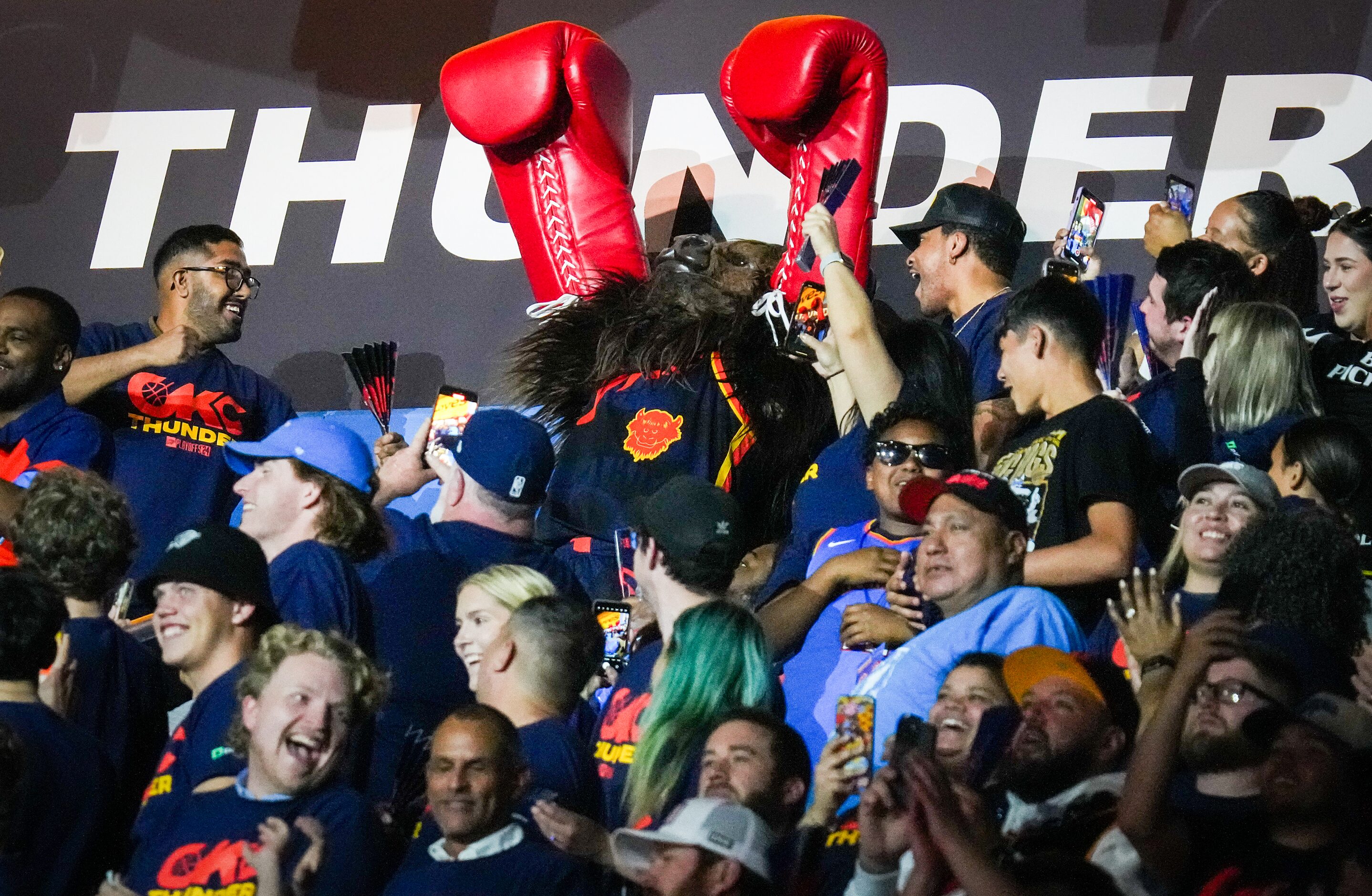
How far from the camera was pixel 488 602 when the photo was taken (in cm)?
389

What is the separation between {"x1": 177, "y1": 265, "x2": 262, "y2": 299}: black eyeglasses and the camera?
5848mm

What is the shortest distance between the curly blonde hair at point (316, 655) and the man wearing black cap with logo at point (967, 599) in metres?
0.92

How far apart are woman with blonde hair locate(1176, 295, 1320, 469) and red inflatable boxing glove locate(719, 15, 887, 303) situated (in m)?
1.54

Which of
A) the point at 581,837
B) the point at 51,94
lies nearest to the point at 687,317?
the point at 581,837

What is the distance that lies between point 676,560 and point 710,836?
1.03 meters

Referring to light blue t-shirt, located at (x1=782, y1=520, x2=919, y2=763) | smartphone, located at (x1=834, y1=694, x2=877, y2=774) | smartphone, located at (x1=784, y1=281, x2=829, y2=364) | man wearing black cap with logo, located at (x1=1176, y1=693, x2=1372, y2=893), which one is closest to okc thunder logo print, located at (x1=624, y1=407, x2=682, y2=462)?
smartphone, located at (x1=784, y1=281, x2=829, y2=364)

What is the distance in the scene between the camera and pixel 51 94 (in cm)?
751

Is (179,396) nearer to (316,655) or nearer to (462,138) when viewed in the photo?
(462,138)

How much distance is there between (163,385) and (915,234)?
2.26 meters

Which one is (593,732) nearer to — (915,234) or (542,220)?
(915,234)

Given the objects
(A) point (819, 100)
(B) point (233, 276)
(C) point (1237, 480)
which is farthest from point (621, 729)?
(A) point (819, 100)

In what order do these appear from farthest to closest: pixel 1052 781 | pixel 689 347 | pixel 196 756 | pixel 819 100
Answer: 1. pixel 819 100
2. pixel 689 347
3. pixel 196 756
4. pixel 1052 781

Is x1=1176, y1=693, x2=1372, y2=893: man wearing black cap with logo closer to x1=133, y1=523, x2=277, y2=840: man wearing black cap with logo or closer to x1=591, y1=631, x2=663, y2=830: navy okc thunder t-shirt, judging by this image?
x1=591, y1=631, x2=663, y2=830: navy okc thunder t-shirt

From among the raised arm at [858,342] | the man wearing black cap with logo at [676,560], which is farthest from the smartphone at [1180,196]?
the man wearing black cap with logo at [676,560]
